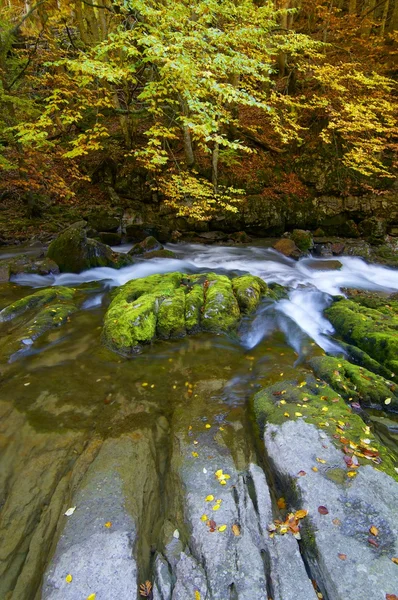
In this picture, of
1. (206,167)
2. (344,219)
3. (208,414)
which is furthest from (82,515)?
(344,219)

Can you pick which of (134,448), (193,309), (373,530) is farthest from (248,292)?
(373,530)

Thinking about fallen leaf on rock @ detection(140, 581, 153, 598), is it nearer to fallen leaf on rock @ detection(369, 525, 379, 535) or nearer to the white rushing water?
fallen leaf on rock @ detection(369, 525, 379, 535)

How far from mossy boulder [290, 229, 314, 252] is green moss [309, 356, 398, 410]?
841 cm

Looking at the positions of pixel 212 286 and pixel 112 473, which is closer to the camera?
pixel 112 473

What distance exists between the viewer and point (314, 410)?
4305 millimetres

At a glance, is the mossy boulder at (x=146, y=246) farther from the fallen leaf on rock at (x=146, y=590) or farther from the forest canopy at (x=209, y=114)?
the fallen leaf on rock at (x=146, y=590)

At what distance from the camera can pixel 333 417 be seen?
417cm

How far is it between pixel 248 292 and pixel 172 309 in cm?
202

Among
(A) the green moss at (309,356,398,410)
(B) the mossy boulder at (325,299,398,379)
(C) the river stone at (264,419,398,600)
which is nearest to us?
(C) the river stone at (264,419,398,600)

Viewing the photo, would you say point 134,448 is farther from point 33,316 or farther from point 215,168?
point 215,168

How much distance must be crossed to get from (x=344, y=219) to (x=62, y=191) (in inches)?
464

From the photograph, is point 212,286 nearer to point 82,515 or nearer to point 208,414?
point 208,414

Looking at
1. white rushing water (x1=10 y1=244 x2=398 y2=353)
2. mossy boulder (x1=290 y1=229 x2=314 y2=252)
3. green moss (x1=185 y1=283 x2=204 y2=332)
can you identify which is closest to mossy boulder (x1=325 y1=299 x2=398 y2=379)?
white rushing water (x1=10 y1=244 x2=398 y2=353)

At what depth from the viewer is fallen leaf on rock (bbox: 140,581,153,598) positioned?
2668 mm
